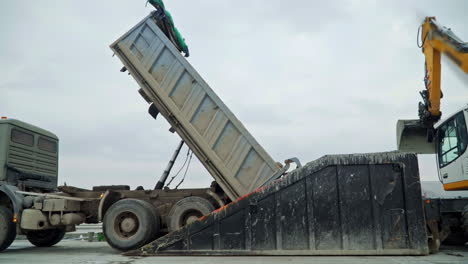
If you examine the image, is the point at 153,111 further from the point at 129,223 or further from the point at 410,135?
the point at 410,135

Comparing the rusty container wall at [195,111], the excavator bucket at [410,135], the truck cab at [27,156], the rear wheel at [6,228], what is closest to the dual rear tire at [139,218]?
the rusty container wall at [195,111]

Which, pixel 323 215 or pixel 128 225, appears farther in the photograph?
pixel 128 225

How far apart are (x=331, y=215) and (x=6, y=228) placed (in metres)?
7.37

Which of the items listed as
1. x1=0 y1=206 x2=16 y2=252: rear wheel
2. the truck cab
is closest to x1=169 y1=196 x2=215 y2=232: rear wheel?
x1=0 y1=206 x2=16 y2=252: rear wheel

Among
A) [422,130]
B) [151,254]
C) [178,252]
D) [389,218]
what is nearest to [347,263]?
[389,218]

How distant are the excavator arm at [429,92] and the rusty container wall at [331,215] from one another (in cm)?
233

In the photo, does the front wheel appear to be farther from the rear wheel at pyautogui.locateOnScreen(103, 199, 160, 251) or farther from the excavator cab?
the excavator cab

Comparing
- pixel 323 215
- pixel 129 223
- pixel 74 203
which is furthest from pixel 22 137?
pixel 323 215

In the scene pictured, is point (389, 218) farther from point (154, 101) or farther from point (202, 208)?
point (154, 101)

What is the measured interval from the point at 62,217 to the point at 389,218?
7.39m

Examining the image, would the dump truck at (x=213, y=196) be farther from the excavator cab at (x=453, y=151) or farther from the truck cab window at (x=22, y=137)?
the excavator cab at (x=453, y=151)

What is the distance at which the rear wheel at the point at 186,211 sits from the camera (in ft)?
27.2

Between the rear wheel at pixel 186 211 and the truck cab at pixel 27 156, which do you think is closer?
the rear wheel at pixel 186 211

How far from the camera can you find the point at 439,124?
300 inches
